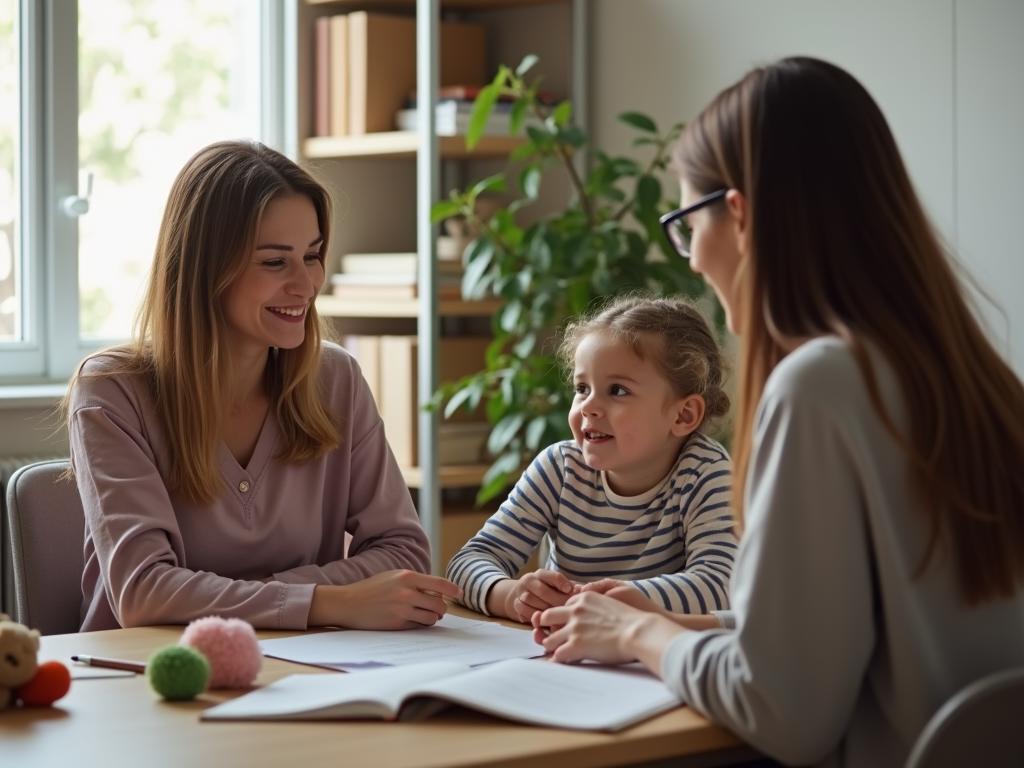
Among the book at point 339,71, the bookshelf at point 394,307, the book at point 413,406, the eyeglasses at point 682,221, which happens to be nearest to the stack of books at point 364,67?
the book at point 339,71

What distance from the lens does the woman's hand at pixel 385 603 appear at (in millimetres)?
1736

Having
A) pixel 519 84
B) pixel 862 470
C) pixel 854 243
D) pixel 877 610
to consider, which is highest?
pixel 519 84

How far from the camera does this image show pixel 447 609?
1896mm

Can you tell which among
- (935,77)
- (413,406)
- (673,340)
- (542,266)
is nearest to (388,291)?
(413,406)

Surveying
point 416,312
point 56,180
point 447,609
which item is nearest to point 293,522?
point 447,609

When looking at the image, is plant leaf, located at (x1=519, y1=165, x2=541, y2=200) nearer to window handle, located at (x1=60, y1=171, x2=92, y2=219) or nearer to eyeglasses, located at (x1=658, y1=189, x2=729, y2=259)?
window handle, located at (x1=60, y1=171, x2=92, y2=219)

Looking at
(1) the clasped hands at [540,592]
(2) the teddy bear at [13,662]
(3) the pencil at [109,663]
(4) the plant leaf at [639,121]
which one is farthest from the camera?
(4) the plant leaf at [639,121]

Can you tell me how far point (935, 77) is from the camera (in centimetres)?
312

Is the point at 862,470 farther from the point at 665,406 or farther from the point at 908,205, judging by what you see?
the point at 665,406

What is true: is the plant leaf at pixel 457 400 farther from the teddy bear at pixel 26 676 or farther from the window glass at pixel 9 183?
the teddy bear at pixel 26 676

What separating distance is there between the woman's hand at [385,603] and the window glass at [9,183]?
6.92ft

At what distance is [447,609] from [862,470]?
0.80 m

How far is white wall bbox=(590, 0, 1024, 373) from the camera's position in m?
2.99

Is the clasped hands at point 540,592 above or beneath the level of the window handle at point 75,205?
beneath
